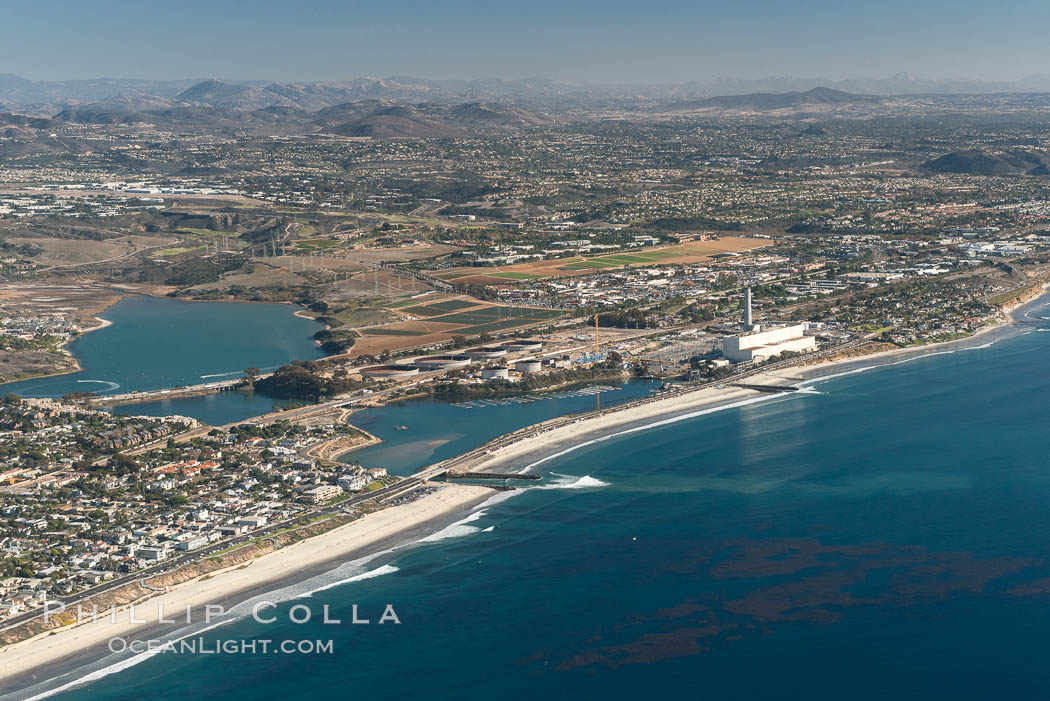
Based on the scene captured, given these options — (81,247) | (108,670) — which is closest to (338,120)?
(81,247)

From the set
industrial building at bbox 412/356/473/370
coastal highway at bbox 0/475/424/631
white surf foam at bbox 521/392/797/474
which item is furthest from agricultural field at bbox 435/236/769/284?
coastal highway at bbox 0/475/424/631

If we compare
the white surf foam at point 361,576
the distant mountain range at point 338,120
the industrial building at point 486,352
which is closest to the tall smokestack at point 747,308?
the industrial building at point 486,352

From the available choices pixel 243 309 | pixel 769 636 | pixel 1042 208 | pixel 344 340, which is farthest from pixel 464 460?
pixel 1042 208

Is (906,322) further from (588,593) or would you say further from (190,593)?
(190,593)

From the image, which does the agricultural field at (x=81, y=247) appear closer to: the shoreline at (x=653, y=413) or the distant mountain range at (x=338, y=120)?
the shoreline at (x=653, y=413)

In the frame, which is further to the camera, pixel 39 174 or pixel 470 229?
pixel 39 174

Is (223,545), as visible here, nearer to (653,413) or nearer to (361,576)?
(361,576)
